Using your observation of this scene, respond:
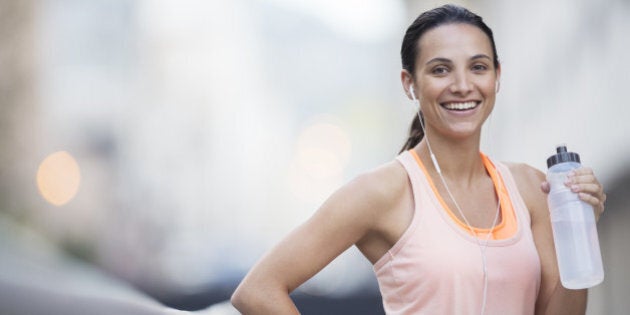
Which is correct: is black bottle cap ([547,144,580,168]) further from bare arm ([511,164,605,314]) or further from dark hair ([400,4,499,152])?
dark hair ([400,4,499,152])

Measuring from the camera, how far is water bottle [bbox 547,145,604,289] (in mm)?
858

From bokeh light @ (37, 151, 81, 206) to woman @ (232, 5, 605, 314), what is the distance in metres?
1.29

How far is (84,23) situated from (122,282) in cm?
86

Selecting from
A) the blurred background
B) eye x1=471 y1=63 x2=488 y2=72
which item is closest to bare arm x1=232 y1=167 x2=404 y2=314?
eye x1=471 y1=63 x2=488 y2=72

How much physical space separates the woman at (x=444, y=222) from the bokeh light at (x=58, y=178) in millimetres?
1291

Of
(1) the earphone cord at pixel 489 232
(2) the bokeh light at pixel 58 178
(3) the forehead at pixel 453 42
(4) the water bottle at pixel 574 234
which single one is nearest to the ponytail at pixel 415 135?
(1) the earphone cord at pixel 489 232

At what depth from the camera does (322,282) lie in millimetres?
2340

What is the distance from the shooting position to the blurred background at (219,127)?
1923 millimetres

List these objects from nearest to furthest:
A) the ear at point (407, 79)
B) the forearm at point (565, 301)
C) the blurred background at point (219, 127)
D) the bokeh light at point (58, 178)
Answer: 1. the forearm at point (565, 301)
2. the ear at point (407, 79)
3. the blurred background at point (219, 127)
4. the bokeh light at point (58, 178)

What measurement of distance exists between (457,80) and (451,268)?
0.86ft

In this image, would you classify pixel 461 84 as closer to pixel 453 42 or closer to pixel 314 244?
pixel 453 42

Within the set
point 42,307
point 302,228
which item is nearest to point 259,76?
point 42,307

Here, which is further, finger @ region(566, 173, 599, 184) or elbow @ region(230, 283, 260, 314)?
elbow @ region(230, 283, 260, 314)

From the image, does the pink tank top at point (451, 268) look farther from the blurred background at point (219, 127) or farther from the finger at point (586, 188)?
the blurred background at point (219, 127)
